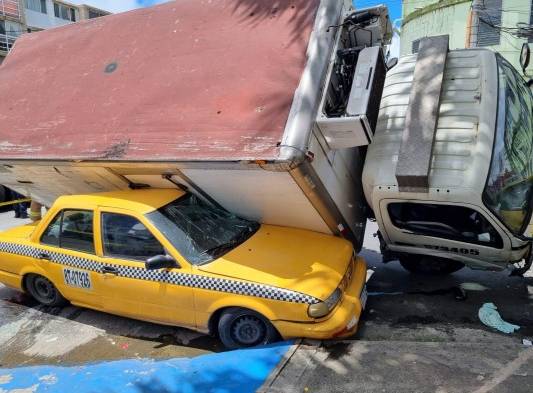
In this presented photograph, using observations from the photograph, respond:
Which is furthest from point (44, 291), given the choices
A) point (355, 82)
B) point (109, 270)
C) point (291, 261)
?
point (355, 82)

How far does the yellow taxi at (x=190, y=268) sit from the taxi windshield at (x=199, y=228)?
1 cm

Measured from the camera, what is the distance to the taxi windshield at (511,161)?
4.39 m

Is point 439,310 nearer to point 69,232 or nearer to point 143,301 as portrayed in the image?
point 143,301

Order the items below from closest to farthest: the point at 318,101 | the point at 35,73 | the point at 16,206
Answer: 1. the point at 318,101
2. the point at 35,73
3. the point at 16,206

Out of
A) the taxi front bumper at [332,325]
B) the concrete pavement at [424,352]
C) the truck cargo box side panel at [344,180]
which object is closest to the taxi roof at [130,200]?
the truck cargo box side panel at [344,180]

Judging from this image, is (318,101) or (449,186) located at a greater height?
(318,101)

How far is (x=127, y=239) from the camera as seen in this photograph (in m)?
4.50

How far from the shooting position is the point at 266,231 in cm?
499

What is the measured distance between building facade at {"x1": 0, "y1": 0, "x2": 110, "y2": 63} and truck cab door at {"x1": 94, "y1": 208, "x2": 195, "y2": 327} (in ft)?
81.4

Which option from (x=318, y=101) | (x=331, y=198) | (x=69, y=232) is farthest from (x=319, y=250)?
(x=69, y=232)

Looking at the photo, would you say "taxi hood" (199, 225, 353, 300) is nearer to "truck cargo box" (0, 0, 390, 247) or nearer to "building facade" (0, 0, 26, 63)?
"truck cargo box" (0, 0, 390, 247)

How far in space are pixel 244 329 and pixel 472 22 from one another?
18912 mm

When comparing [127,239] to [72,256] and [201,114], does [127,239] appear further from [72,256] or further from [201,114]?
[201,114]

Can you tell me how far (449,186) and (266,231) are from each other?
1.92 meters
